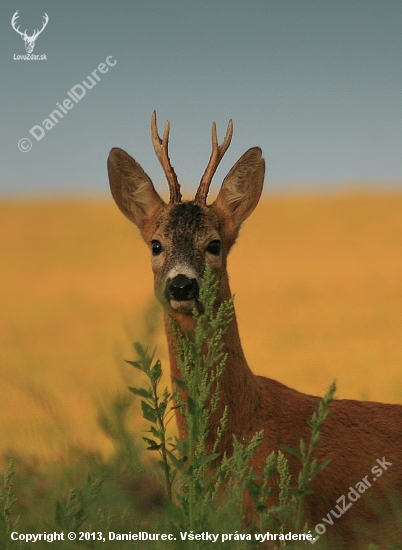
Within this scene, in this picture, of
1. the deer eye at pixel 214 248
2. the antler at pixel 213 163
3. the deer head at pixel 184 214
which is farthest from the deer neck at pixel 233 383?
the antler at pixel 213 163

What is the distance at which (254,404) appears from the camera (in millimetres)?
5625

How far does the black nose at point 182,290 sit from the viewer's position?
5.35 meters

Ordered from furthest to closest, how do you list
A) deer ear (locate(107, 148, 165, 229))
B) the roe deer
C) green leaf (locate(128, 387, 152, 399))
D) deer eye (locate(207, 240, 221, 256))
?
deer ear (locate(107, 148, 165, 229)) < deer eye (locate(207, 240, 221, 256)) < the roe deer < green leaf (locate(128, 387, 152, 399))

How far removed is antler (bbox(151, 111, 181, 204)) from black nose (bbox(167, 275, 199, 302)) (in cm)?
123

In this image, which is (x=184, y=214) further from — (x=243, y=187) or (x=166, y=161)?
(x=243, y=187)

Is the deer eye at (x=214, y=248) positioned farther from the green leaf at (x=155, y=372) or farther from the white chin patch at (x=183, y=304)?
the green leaf at (x=155, y=372)

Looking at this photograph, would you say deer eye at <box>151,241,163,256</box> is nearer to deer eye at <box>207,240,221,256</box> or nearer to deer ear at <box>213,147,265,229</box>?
deer eye at <box>207,240,221,256</box>

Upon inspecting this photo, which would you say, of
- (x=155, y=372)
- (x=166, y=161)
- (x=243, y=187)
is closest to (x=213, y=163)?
(x=166, y=161)

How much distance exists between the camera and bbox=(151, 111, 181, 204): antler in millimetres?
6488

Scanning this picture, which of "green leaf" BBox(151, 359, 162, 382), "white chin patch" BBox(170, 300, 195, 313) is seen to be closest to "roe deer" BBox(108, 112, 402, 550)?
"white chin patch" BBox(170, 300, 195, 313)

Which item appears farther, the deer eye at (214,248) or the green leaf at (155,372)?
the deer eye at (214,248)

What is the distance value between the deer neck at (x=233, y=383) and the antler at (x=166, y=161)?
3.51 feet

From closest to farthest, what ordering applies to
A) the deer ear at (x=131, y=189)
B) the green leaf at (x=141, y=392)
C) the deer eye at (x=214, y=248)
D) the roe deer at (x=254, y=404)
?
1. the green leaf at (x=141, y=392)
2. the roe deer at (x=254, y=404)
3. the deer eye at (x=214, y=248)
4. the deer ear at (x=131, y=189)

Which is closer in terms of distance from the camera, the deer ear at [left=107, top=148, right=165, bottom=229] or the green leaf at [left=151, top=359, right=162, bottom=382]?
the green leaf at [left=151, top=359, right=162, bottom=382]
